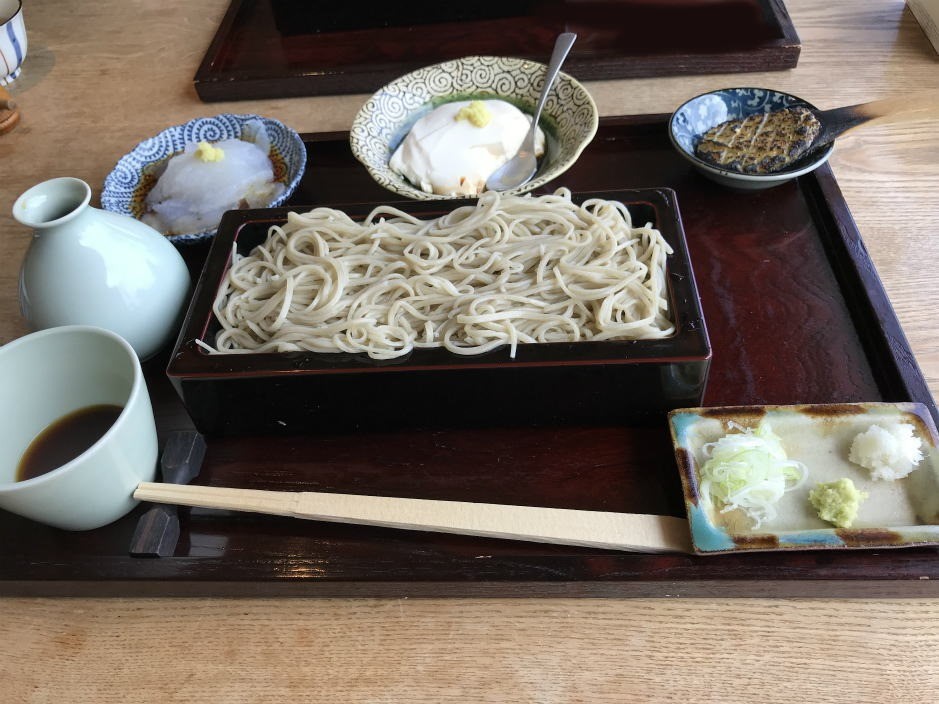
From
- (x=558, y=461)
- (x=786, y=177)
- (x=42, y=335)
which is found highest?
(x=42, y=335)

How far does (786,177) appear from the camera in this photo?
1.41 metres

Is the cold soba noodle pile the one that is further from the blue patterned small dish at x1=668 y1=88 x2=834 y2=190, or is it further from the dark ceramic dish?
the blue patterned small dish at x1=668 y1=88 x2=834 y2=190

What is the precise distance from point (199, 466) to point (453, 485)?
1.34ft

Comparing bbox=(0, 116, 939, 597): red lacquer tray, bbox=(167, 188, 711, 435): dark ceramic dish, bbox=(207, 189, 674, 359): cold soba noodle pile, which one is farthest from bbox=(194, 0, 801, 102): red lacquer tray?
bbox=(167, 188, 711, 435): dark ceramic dish

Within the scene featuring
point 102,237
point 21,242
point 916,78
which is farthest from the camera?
point 916,78

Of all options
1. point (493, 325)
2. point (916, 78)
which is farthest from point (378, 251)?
point (916, 78)

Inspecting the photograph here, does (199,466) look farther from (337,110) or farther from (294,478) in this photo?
(337,110)

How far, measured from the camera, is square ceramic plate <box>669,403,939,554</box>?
2.94 ft

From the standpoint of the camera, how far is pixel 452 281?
4.02ft

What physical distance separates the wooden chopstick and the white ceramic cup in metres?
0.06

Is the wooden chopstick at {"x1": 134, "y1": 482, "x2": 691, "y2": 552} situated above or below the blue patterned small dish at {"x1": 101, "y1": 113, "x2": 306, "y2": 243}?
below

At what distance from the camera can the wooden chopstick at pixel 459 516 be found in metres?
0.96

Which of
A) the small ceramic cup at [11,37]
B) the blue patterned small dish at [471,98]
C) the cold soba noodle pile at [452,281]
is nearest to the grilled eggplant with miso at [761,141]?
the blue patterned small dish at [471,98]

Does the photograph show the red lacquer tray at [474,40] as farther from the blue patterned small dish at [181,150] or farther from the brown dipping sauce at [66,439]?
the brown dipping sauce at [66,439]
